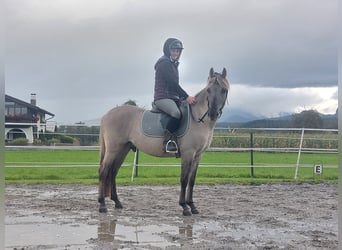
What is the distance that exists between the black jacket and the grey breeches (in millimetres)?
65

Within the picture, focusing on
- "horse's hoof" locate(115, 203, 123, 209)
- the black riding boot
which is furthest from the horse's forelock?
"horse's hoof" locate(115, 203, 123, 209)

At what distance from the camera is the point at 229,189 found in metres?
7.57

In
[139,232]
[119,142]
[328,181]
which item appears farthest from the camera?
[328,181]

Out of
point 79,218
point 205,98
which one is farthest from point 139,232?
point 205,98

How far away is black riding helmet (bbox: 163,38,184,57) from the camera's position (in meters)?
5.10

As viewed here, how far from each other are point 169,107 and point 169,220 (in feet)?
4.41

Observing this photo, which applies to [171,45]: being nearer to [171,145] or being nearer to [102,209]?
[171,145]

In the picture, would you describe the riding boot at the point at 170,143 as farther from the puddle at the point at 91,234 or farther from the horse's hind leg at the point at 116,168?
the puddle at the point at 91,234

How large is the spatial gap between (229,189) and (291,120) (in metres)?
15.0

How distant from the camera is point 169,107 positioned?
511cm

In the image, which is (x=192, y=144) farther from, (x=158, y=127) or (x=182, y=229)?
(x=182, y=229)

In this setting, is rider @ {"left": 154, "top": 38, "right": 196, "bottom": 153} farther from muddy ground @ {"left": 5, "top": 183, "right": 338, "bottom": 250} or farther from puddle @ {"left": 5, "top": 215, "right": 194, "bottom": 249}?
puddle @ {"left": 5, "top": 215, "right": 194, "bottom": 249}

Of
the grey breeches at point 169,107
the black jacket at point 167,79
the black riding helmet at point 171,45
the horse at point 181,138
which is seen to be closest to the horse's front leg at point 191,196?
the horse at point 181,138

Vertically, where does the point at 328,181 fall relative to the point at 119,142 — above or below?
below
